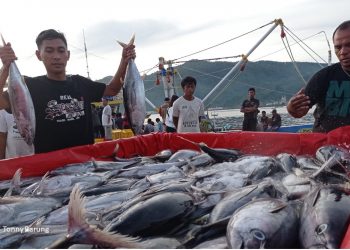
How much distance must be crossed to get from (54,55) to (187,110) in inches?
124

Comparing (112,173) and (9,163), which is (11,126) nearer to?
(9,163)

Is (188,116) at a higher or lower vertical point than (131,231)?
higher

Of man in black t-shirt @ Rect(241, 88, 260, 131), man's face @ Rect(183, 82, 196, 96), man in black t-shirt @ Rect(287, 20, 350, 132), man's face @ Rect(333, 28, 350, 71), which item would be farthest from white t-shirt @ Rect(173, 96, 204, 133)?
man in black t-shirt @ Rect(241, 88, 260, 131)

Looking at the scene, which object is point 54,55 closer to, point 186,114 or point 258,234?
point 258,234

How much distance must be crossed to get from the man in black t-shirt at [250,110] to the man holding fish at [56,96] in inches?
289

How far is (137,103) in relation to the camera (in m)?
3.78

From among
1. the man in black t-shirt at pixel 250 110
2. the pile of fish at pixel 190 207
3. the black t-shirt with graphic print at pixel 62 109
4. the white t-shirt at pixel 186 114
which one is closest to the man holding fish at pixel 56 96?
the black t-shirt with graphic print at pixel 62 109

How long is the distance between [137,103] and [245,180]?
4.78 feet

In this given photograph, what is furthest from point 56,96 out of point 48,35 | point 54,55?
point 48,35

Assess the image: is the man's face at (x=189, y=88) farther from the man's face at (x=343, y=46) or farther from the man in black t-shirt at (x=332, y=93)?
the man's face at (x=343, y=46)

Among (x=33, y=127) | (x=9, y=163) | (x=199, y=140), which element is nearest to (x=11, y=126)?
(x=9, y=163)

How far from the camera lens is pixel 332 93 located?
3.76 meters

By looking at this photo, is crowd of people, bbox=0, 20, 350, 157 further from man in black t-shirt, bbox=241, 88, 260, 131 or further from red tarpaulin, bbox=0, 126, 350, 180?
man in black t-shirt, bbox=241, 88, 260, 131

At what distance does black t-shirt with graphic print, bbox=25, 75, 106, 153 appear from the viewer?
386 cm
